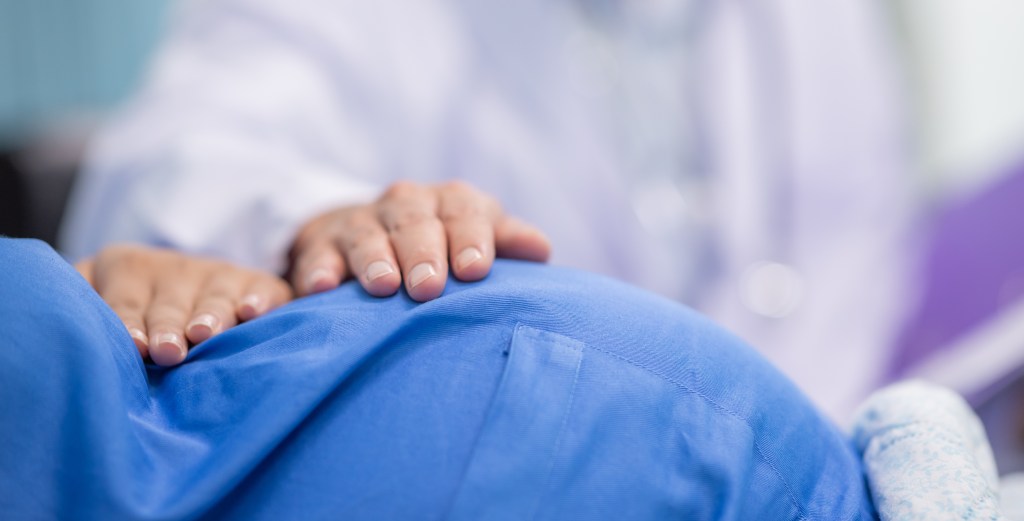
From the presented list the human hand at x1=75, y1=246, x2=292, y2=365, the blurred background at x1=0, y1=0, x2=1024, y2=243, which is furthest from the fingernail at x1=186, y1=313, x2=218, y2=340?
the blurred background at x1=0, y1=0, x2=1024, y2=243

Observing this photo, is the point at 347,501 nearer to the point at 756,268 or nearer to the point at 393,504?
the point at 393,504

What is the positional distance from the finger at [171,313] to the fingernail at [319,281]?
0.07 metres

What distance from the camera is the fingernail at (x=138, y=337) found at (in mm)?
469

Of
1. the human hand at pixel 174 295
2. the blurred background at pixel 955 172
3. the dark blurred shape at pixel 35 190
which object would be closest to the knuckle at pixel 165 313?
the human hand at pixel 174 295

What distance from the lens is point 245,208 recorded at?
81 centimetres

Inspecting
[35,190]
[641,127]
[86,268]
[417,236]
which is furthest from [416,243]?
[35,190]

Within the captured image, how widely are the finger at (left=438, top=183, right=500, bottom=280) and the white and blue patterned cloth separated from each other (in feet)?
0.78

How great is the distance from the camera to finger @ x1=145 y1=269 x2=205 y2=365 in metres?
0.46

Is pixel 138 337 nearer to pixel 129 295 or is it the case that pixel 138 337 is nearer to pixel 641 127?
pixel 129 295

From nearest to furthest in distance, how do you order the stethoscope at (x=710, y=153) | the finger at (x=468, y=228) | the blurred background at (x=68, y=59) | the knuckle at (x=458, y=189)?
the finger at (x=468, y=228)
the knuckle at (x=458, y=189)
the stethoscope at (x=710, y=153)
the blurred background at (x=68, y=59)

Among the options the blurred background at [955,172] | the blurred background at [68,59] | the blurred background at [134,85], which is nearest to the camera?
the blurred background at [955,172]

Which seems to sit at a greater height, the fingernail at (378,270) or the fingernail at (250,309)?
the fingernail at (378,270)

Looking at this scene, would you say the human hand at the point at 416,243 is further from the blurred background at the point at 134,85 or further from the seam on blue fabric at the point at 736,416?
the blurred background at the point at 134,85

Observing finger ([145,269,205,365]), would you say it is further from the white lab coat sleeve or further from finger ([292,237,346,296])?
the white lab coat sleeve
